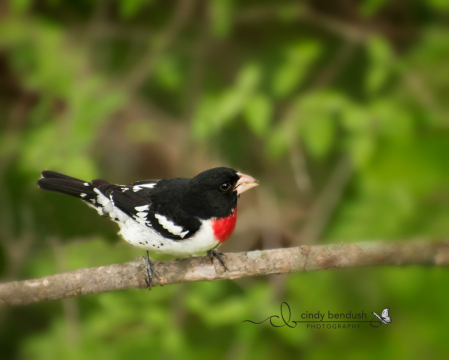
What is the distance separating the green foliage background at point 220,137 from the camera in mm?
1815

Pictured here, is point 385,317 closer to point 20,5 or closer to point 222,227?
point 222,227

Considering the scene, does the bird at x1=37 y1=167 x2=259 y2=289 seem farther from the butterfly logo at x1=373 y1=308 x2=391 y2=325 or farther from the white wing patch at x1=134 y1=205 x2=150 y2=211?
the butterfly logo at x1=373 y1=308 x2=391 y2=325

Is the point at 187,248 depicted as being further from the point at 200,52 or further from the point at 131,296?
the point at 200,52

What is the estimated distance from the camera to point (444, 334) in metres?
1.54

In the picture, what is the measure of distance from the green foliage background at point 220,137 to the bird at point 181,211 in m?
0.38

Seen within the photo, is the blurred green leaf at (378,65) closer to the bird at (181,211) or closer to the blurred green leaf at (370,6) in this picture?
the blurred green leaf at (370,6)

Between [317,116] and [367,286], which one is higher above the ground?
[317,116]

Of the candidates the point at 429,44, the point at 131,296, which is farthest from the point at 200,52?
the point at 131,296

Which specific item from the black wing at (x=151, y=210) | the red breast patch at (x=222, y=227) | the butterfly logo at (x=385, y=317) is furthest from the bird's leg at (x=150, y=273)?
the butterfly logo at (x=385, y=317)

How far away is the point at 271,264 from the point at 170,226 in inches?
13.8

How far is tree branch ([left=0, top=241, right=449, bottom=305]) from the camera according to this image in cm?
130

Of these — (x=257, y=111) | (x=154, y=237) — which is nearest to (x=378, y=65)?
(x=257, y=111)

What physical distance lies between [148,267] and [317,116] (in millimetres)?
1057

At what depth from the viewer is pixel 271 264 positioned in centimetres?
129
